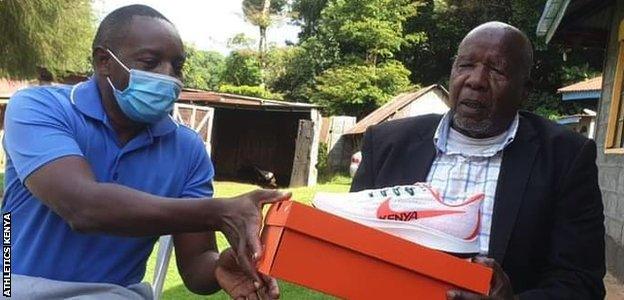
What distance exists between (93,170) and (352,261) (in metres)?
0.96

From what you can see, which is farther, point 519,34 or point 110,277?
point 519,34

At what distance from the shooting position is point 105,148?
206cm

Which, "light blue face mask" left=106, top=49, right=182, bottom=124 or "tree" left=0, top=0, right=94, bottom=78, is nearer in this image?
"light blue face mask" left=106, top=49, right=182, bottom=124

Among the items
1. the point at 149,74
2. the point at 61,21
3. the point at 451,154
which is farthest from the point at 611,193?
the point at 61,21

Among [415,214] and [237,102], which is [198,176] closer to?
[415,214]

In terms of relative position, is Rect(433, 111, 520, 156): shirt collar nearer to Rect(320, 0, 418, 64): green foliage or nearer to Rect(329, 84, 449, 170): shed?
Rect(329, 84, 449, 170): shed

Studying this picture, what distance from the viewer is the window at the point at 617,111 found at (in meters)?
8.04

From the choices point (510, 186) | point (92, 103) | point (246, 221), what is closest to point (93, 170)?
point (92, 103)

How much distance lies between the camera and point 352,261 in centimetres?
147

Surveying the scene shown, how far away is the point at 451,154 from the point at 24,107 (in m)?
1.42

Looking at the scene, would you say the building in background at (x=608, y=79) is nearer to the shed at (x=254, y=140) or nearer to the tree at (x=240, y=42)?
the shed at (x=254, y=140)

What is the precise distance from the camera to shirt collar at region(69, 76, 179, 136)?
6.72 feet

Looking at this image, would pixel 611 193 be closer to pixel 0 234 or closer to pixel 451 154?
pixel 451 154

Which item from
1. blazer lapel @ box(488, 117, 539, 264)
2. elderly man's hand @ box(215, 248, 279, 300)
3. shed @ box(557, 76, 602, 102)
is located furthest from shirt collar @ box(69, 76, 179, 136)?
shed @ box(557, 76, 602, 102)
